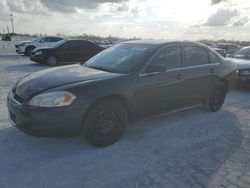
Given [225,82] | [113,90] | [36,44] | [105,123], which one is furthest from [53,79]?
[36,44]

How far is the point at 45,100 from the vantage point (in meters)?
3.81

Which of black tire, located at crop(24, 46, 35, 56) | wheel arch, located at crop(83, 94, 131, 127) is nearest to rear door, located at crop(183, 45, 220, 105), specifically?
wheel arch, located at crop(83, 94, 131, 127)

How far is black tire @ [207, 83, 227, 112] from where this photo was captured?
6.20 metres

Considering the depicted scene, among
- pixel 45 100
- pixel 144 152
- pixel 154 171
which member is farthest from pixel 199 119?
pixel 45 100

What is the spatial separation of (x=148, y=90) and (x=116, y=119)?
77 cm

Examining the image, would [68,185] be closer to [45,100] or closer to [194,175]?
[45,100]

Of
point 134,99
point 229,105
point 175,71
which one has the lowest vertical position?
point 229,105

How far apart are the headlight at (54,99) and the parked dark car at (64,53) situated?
37.9 feet

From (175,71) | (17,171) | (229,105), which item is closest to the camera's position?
(17,171)

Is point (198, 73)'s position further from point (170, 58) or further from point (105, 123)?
point (105, 123)

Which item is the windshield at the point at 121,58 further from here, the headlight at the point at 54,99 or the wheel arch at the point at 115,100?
the headlight at the point at 54,99

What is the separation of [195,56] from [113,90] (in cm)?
236

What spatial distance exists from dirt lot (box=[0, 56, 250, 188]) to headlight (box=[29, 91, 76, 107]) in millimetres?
770

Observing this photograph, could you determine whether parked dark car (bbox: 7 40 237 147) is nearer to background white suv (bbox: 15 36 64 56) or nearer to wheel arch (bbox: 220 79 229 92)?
wheel arch (bbox: 220 79 229 92)
